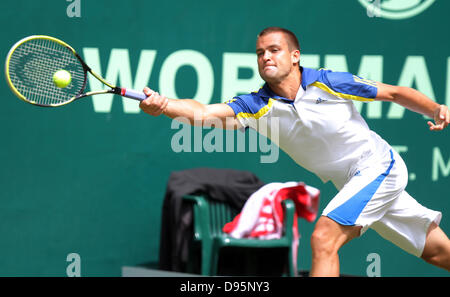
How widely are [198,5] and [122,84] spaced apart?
2.36 feet

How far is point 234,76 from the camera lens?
16.4 ft

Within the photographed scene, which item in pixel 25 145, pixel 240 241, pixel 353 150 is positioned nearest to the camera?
pixel 353 150

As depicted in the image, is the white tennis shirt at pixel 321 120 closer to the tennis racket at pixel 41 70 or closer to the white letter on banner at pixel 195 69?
the tennis racket at pixel 41 70

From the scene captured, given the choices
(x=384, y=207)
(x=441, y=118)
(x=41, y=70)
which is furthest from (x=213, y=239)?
(x=441, y=118)

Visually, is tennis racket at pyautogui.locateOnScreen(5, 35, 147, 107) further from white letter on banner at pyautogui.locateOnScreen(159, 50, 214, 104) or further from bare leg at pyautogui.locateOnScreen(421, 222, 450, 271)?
bare leg at pyautogui.locateOnScreen(421, 222, 450, 271)

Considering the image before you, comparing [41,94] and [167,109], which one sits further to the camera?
[41,94]

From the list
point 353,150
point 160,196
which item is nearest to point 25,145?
point 160,196

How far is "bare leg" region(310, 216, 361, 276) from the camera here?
3365 millimetres

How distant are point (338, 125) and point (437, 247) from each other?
2.74 ft

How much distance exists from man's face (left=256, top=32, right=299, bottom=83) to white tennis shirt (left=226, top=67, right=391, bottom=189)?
0.30ft

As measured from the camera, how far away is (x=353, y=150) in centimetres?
371

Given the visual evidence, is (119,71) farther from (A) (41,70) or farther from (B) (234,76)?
(A) (41,70)
